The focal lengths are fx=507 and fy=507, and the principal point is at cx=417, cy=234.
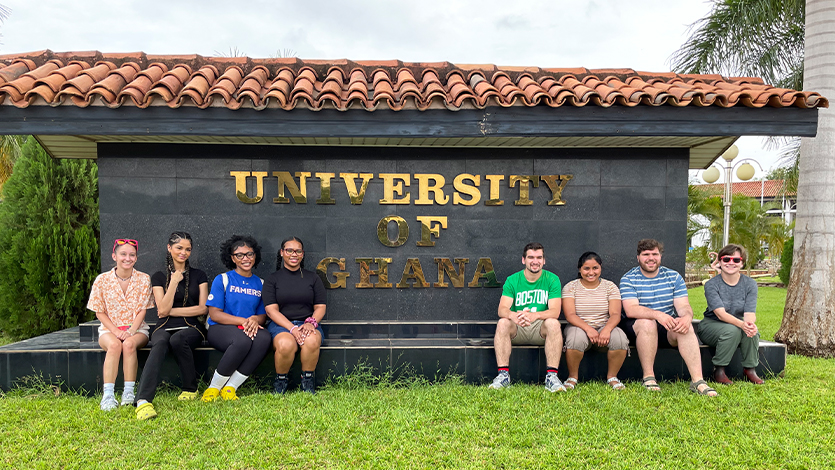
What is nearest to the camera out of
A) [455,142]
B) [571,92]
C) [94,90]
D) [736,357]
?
[94,90]

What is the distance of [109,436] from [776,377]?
6172 mm

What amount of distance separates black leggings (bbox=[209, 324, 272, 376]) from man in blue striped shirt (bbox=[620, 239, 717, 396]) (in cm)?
352

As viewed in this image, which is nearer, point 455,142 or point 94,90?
point 94,90

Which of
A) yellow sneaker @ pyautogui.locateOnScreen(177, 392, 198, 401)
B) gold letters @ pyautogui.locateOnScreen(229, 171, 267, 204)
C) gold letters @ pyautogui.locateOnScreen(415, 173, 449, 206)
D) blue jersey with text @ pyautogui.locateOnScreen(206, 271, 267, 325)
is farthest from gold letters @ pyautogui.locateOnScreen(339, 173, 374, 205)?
yellow sneaker @ pyautogui.locateOnScreen(177, 392, 198, 401)

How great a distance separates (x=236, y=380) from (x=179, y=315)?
2.80 ft

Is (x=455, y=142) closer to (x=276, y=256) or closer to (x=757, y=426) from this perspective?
(x=276, y=256)

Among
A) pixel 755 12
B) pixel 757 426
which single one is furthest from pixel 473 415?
pixel 755 12

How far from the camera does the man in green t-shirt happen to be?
479cm

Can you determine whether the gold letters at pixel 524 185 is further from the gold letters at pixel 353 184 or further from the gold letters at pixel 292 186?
the gold letters at pixel 292 186

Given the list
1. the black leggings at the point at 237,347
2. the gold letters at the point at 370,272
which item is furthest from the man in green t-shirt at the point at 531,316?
the black leggings at the point at 237,347

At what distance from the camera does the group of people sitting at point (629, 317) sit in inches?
189

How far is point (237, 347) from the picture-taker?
4570 mm

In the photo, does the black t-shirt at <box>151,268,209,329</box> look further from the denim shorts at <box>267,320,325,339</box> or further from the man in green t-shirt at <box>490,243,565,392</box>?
the man in green t-shirt at <box>490,243,565,392</box>

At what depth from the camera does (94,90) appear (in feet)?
14.4
